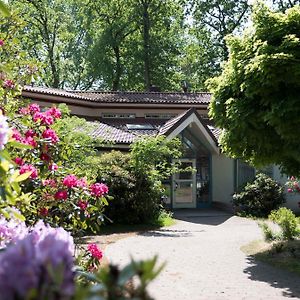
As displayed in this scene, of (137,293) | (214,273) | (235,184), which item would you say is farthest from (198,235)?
(137,293)

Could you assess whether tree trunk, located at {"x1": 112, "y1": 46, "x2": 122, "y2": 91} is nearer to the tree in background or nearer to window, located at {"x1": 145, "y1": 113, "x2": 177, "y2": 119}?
the tree in background

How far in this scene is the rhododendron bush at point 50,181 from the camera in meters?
4.90

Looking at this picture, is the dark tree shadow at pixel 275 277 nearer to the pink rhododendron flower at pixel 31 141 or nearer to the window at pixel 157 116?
the pink rhododendron flower at pixel 31 141

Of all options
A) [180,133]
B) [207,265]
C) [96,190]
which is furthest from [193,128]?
[96,190]

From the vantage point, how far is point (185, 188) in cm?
2294

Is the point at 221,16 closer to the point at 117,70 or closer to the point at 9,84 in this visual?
the point at 117,70

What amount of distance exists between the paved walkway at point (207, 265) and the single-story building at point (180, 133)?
6336mm

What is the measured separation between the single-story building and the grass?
9.25 meters

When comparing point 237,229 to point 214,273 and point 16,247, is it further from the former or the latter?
point 16,247

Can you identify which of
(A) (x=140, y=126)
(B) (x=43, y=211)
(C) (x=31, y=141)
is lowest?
(B) (x=43, y=211)

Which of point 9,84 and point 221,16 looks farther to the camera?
point 221,16

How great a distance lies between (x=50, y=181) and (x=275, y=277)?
5157mm

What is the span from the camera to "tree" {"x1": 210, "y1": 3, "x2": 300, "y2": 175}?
860 centimetres

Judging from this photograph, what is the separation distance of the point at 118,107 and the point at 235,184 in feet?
25.9
